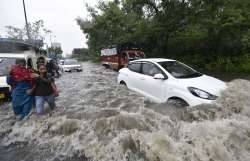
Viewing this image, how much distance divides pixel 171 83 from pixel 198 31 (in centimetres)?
1433

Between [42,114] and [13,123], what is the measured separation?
87 centimetres

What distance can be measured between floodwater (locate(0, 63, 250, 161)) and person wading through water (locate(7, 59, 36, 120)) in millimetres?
291

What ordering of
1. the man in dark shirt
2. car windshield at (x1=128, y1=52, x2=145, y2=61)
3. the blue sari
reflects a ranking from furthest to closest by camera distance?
1. car windshield at (x1=128, y1=52, x2=145, y2=61)
2. the blue sari
3. the man in dark shirt

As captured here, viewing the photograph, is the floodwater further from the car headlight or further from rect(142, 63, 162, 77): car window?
rect(142, 63, 162, 77): car window

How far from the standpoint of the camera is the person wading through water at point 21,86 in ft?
19.0

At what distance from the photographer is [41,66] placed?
5785 mm

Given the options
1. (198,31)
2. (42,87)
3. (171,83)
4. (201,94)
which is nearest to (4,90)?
(42,87)

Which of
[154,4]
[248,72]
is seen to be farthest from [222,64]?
[154,4]

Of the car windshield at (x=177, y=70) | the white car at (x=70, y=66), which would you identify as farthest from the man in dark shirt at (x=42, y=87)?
the white car at (x=70, y=66)

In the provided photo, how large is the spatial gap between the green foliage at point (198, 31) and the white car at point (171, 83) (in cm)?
920

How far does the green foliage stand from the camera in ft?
49.9

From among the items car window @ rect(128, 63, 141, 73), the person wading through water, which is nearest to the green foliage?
car window @ rect(128, 63, 141, 73)

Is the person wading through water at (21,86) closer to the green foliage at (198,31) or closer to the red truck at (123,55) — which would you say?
the green foliage at (198,31)

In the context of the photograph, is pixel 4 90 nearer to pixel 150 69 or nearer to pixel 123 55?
pixel 150 69
